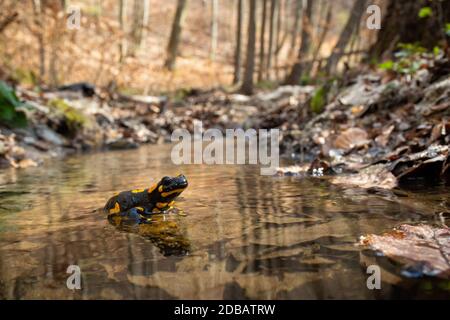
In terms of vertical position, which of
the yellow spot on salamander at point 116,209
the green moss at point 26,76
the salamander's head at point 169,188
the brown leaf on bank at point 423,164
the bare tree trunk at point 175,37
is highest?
the bare tree trunk at point 175,37

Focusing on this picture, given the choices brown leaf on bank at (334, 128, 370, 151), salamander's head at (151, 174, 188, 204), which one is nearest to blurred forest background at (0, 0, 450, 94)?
brown leaf on bank at (334, 128, 370, 151)

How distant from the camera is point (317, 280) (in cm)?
198

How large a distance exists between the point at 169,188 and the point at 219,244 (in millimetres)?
1344

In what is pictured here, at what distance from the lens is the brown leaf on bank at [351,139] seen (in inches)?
258

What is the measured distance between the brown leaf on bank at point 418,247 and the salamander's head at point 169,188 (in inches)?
70.9

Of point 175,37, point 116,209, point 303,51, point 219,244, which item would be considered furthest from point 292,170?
point 175,37

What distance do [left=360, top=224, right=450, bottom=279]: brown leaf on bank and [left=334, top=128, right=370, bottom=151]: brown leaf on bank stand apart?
13.1ft

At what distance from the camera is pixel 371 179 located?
4.55 metres

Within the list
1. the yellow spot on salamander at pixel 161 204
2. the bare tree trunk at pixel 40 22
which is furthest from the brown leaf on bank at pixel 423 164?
the bare tree trunk at pixel 40 22

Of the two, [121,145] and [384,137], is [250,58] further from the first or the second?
[384,137]

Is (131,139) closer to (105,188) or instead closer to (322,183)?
(105,188)

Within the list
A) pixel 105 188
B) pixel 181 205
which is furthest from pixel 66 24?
pixel 181 205

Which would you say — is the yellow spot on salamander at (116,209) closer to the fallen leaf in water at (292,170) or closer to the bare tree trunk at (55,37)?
the fallen leaf in water at (292,170)
